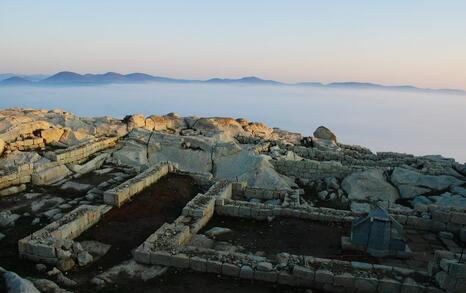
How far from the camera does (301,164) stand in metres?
19.7

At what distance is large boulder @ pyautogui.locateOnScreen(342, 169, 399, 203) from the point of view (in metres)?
17.1

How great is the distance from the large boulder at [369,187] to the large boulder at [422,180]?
1.86ft

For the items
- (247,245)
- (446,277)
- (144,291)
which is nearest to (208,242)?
(247,245)

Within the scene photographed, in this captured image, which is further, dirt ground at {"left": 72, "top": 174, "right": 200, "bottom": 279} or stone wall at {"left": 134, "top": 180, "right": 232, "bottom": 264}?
dirt ground at {"left": 72, "top": 174, "right": 200, "bottom": 279}

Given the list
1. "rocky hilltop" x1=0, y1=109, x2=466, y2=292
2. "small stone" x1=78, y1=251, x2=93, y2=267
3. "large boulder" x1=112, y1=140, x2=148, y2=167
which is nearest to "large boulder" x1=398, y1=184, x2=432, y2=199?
"rocky hilltop" x1=0, y1=109, x2=466, y2=292

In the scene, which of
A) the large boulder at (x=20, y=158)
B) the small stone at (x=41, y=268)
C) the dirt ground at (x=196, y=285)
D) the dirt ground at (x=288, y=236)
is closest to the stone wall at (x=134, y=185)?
the dirt ground at (x=288, y=236)

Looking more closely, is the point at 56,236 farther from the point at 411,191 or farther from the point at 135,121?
the point at 135,121

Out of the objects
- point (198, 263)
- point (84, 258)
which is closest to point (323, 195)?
point (198, 263)

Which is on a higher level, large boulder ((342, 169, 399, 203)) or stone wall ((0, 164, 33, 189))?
stone wall ((0, 164, 33, 189))

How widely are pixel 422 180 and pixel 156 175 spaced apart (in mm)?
12038

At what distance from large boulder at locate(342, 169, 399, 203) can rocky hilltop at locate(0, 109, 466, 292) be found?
46 millimetres

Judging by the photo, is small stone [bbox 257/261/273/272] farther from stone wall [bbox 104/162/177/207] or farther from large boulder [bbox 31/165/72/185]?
large boulder [bbox 31/165/72/185]

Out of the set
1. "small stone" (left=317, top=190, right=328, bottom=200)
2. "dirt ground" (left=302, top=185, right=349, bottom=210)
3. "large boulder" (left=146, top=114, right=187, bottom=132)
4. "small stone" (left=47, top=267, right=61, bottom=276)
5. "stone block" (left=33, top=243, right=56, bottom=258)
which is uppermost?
"large boulder" (left=146, top=114, right=187, bottom=132)

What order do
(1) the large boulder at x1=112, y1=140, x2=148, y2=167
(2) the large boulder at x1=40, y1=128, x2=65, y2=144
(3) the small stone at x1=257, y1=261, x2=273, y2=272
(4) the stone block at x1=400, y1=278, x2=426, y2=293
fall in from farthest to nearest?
(2) the large boulder at x1=40, y1=128, x2=65, y2=144 → (1) the large boulder at x1=112, y1=140, x2=148, y2=167 → (3) the small stone at x1=257, y1=261, x2=273, y2=272 → (4) the stone block at x1=400, y1=278, x2=426, y2=293
